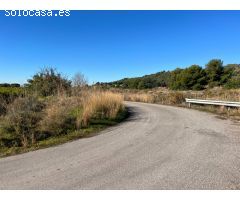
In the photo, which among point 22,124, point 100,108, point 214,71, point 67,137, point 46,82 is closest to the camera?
point 67,137

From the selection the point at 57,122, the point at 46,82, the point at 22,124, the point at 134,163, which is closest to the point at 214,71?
the point at 46,82

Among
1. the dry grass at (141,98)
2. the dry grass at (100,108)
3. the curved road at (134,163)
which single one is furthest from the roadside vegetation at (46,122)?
the dry grass at (141,98)

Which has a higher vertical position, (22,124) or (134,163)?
(22,124)

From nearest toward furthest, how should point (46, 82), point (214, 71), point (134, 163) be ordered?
point (134, 163)
point (46, 82)
point (214, 71)

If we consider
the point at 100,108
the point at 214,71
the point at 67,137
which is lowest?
the point at 67,137

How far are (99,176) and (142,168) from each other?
39.7 inches

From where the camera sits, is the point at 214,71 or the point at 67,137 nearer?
the point at 67,137

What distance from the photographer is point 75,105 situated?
50.8 feet

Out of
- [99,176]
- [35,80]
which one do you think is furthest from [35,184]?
[35,80]

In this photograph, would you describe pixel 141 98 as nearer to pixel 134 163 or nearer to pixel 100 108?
pixel 100 108

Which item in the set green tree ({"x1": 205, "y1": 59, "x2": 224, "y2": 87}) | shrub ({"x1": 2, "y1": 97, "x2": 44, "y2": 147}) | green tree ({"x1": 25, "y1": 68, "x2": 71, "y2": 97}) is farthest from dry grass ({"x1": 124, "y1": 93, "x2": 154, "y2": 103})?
green tree ({"x1": 205, "y1": 59, "x2": 224, "y2": 87})

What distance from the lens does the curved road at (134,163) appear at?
16.4 ft

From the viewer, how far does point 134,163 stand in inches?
246
